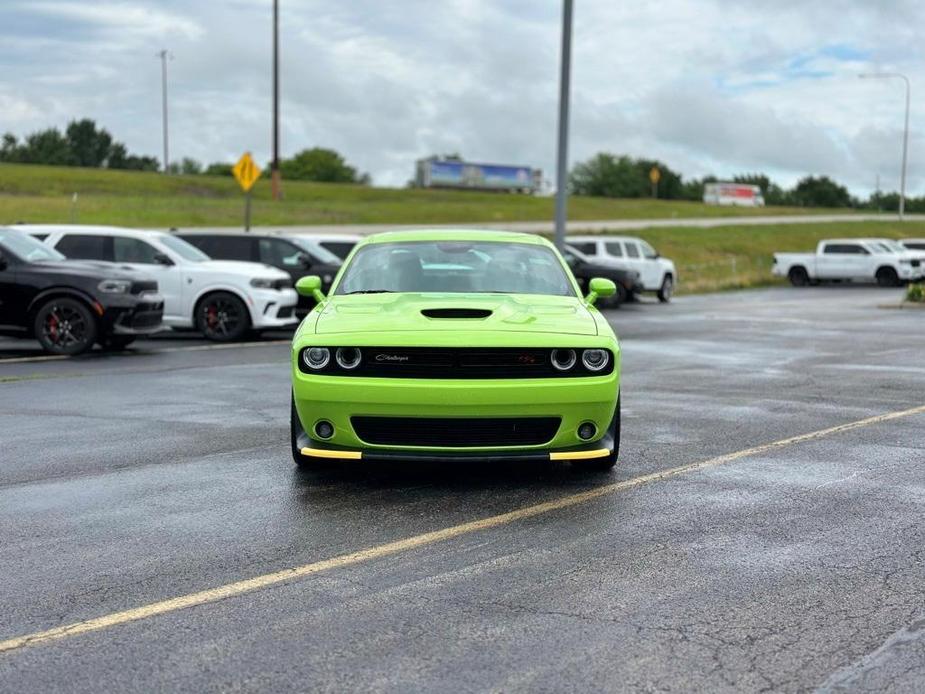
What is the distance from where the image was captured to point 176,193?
7238cm

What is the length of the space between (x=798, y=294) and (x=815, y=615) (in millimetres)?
34312

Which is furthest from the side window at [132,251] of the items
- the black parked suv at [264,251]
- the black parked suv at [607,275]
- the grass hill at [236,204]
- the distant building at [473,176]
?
the distant building at [473,176]

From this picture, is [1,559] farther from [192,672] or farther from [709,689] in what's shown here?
[709,689]

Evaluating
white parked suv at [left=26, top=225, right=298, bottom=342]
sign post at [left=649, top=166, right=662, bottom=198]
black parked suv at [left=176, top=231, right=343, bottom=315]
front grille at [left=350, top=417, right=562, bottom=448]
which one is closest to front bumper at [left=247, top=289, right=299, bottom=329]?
white parked suv at [left=26, top=225, right=298, bottom=342]

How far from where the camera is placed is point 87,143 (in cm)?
13888

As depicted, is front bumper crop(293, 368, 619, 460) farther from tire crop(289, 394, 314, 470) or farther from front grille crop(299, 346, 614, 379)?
tire crop(289, 394, 314, 470)

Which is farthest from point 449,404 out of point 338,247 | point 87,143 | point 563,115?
point 87,143

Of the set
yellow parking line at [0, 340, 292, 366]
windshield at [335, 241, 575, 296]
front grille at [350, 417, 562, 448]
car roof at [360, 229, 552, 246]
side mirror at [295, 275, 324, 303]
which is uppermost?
car roof at [360, 229, 552, 246]

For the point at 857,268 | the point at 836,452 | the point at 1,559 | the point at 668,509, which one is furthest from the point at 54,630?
the point at 857,268

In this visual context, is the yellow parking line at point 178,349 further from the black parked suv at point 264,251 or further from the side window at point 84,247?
the black parked suv at point 264,251

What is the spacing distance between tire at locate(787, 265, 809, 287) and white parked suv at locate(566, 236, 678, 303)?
12.8 meters

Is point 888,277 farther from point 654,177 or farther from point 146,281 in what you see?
point 146,281

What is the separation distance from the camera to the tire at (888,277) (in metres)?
43.5

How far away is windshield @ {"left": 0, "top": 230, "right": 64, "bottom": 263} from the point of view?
1523cm
